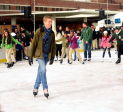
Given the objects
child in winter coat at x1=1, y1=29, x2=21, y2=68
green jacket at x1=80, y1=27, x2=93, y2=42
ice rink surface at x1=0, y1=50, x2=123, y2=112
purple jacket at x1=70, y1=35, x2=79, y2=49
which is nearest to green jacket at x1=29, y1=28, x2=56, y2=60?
ice rink surface at x1=0, y1=50, x2=123, y2=112

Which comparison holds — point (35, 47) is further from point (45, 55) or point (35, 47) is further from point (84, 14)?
point (84, 14)

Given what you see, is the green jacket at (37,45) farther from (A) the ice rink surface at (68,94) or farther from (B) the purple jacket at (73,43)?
(B) the purple jacket at (73,43)

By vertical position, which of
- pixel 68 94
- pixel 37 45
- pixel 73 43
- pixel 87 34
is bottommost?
pixel 68 94

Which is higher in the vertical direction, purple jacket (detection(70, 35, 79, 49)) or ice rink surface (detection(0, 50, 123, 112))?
purple jacket (detection(70, 35, 79, 49))

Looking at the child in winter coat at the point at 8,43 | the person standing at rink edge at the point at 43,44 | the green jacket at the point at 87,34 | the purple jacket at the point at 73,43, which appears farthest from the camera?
the green jacket at the point at 87,34

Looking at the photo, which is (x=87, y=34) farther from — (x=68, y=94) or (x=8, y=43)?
(x=68, y=94)

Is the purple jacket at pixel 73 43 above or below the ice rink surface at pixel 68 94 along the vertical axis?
above

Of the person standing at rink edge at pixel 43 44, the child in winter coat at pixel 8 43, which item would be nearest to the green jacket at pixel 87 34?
the child in winter coat at pixel 8 43

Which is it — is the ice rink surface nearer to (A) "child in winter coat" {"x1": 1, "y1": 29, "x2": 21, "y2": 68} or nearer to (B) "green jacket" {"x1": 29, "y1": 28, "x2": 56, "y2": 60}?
(B) "green jacket" {"x1": 29, "y1": 28, "x2": 56, "y2": 60}

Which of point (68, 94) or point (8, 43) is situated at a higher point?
point (8, 43)

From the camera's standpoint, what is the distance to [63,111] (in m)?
5.85

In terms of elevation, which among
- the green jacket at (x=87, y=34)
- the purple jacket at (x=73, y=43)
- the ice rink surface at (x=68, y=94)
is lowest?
the ice rink surface at (x=68, y=94)

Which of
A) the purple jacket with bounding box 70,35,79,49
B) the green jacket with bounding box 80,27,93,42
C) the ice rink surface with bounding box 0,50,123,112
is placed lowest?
the ice rink surface with bounding box 0,50,123,112

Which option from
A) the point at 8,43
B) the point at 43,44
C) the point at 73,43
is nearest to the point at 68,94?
the point at 43,44
